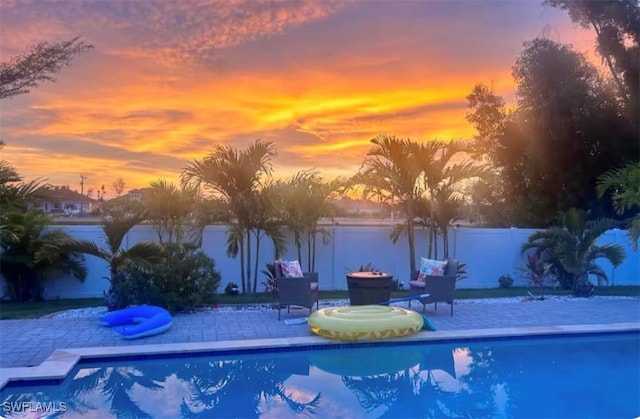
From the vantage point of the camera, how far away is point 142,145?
14.6m

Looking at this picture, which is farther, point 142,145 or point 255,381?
point 142,145

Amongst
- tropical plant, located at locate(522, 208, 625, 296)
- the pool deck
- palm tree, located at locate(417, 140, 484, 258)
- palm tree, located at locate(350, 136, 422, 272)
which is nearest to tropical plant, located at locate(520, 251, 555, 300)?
tropical plant, located at locate(522, 208, 625, 296)

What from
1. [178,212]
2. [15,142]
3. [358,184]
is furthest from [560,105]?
[15,142]

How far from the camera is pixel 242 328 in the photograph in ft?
31.3

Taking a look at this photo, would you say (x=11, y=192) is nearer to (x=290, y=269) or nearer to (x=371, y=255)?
(x=290, y=269)

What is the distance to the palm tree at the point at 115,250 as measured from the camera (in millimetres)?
10547

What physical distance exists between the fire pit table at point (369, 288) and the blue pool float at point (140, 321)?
3.65 meters

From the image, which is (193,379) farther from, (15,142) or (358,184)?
(15,142)

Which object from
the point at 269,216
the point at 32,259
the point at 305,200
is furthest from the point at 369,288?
the point at 32,259

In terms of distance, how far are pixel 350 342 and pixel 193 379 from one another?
2.53 meters

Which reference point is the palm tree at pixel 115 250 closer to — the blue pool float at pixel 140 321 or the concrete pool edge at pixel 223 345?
the blue pool float at pixel 140 321

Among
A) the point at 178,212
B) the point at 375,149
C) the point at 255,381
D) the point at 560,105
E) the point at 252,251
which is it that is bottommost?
the point at 255,381

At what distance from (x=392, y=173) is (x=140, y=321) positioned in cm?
715

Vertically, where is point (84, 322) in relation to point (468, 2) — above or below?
below
